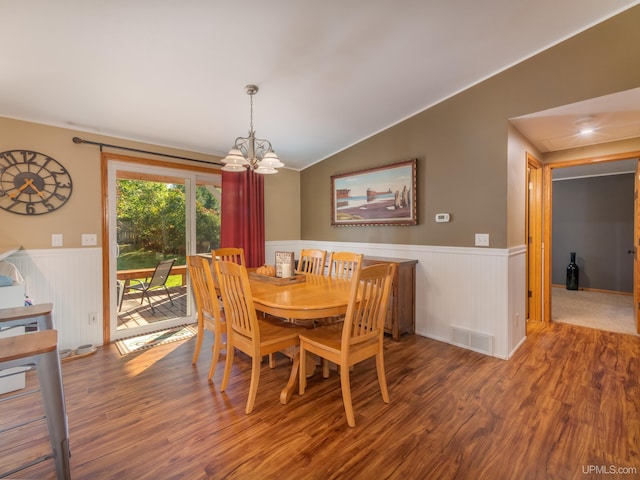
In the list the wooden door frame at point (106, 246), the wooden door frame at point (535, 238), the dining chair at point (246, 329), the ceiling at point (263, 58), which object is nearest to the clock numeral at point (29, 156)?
the ceiling at point (263, 58)

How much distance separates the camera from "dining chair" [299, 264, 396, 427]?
1.88 meters

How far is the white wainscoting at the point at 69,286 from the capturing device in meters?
2.84

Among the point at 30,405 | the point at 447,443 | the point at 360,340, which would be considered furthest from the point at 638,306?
the point at 30,405

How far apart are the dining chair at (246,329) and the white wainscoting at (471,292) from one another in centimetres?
182

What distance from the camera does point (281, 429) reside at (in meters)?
1.85

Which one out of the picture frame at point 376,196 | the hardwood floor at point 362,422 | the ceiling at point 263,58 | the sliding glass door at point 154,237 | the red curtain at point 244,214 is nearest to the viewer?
the hardwood floor at point 362,422

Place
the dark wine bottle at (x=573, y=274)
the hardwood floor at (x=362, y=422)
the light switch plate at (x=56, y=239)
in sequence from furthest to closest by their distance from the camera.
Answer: the dark wine bottle at (x=573, y=274) < the light switch plate at (x=56, y=239) < the hardwood floor at (x=362, y=422)

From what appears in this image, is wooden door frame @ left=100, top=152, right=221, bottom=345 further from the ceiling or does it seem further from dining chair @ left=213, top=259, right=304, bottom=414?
dining chair @ left=213, top=259, right=304, bottom=414

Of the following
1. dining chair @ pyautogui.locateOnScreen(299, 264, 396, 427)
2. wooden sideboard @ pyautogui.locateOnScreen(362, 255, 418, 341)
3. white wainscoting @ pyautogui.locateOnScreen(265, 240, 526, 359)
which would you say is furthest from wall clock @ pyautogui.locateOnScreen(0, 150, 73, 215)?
white wainscoting @ pyautogui.locateOnScreen(265, 240, 526, 359)

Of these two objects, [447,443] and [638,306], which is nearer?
[447,443]

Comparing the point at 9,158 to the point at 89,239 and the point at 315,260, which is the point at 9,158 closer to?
the point at 89,239

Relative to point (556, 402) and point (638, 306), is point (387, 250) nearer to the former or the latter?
point (556, 402)

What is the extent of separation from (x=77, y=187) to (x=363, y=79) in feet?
10.1

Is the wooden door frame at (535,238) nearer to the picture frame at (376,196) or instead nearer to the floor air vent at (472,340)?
the floor air vent at (472,340)
